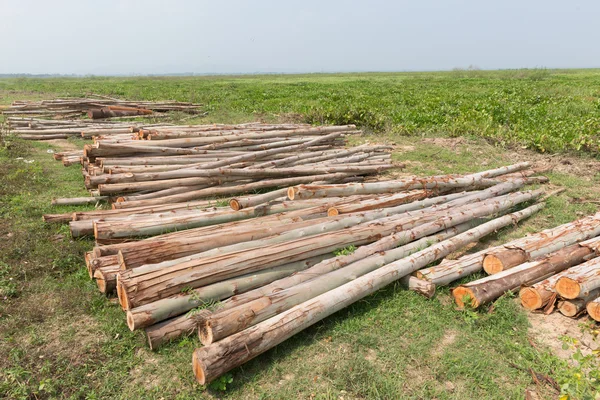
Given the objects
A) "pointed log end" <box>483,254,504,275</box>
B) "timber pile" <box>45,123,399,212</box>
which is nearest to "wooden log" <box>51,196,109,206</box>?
"timber pile" <box>45,123,399,212</box>

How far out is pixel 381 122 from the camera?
13656mm

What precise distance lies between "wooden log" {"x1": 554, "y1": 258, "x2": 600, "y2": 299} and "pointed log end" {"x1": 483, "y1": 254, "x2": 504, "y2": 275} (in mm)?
588

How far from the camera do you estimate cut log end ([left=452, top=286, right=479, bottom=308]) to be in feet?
12.7

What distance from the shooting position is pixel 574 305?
377cm

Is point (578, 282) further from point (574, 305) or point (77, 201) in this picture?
point (77, 201)

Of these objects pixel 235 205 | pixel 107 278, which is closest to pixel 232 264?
pixel 107 278

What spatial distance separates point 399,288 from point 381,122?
33.6 feet

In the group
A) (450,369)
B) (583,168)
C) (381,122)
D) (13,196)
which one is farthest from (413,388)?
(381,122)

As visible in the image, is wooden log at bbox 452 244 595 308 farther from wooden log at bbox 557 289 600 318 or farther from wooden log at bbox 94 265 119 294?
wooden log at bbox 94 265 119 294

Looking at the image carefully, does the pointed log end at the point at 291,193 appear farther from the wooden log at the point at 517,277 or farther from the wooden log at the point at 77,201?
the wooden log at the point at 77,201

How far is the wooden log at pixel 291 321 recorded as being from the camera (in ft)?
9.53

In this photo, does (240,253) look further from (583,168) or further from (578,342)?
(583,168)

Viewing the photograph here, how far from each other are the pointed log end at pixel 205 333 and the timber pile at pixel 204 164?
98.1 inches

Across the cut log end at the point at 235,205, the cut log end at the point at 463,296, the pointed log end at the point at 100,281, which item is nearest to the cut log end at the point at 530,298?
the cut log end at the point at 463,296
